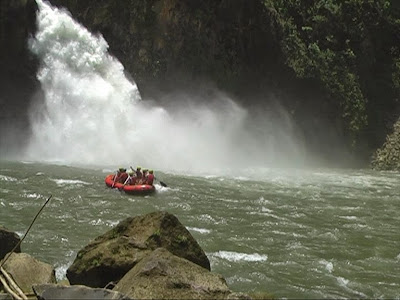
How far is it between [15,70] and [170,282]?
1025 inches

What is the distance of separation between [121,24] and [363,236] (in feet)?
74.5

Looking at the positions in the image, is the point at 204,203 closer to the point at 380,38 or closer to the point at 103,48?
the point at 103,48

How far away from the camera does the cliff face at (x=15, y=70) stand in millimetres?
27000

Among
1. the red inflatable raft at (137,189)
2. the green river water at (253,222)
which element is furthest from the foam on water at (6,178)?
the red inflatable raft at (137,189)

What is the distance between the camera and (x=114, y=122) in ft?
84.3

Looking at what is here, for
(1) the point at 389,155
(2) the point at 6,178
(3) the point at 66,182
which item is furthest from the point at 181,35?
(2) the point at 6,178

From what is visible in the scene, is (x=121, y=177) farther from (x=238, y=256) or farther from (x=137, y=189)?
(x=238, y=256)

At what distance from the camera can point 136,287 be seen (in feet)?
17.2

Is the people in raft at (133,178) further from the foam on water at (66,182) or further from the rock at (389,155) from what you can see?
the rock at (389,155)

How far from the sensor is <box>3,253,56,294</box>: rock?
6.07 m

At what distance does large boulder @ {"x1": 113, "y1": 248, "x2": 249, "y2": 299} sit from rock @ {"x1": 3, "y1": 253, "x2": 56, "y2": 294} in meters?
1.22

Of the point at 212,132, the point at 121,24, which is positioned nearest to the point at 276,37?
the point at 212,132

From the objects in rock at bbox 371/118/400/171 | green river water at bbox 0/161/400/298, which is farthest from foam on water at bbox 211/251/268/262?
rock at bbox 371/118/400/171

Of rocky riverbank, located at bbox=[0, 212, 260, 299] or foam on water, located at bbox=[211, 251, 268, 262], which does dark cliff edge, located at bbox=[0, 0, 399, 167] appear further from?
rocky riverbank, located at bbox=[0, 212, 260, 299]
